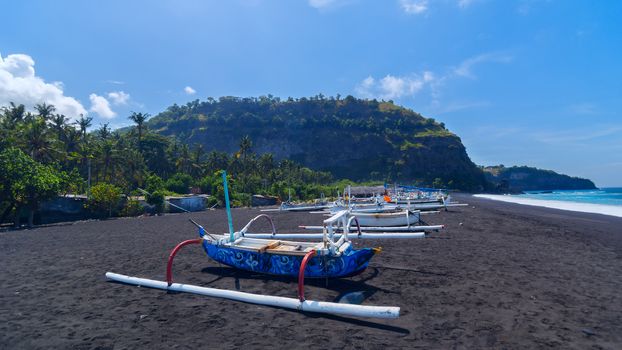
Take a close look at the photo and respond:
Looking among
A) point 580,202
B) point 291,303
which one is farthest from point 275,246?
point 580,202

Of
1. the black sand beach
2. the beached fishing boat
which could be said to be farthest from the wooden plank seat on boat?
the beached fishing boat

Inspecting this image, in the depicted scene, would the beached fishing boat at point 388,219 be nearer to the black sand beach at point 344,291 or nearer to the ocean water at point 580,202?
the black sand beach at point 344,291

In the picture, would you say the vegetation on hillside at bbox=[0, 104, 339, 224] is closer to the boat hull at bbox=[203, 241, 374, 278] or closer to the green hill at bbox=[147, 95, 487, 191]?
the boat hull at bbox=[203, 241, 374, 278]

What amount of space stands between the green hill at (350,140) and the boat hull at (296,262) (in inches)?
5157

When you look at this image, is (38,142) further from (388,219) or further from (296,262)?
(296,262)

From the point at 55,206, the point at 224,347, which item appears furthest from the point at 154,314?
the point at 55,206

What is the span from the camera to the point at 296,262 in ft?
27.8

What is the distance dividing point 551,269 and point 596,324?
4.44m

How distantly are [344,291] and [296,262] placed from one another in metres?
1.36

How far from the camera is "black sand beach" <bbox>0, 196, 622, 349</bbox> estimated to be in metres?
5.75

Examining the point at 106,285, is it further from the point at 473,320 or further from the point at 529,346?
the point at 529,346

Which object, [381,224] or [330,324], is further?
[381,224]

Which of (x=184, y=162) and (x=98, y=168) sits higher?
(x=184, y=162)

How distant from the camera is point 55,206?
3144 centimetres
